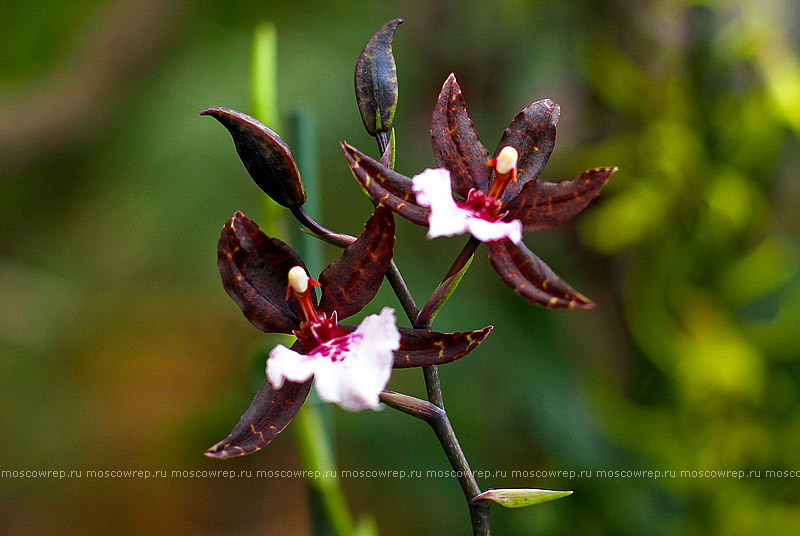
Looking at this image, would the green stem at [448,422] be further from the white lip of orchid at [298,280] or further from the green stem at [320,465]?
the green stem at [320,465]

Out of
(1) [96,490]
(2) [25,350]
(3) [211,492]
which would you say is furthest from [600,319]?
(2) [25,350]

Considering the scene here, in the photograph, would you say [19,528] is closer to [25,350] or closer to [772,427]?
[25,350]

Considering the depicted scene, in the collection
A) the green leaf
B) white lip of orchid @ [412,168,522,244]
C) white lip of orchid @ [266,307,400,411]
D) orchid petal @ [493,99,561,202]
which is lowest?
the green leaf

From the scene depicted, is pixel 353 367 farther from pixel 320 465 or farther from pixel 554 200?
pixel 320 465

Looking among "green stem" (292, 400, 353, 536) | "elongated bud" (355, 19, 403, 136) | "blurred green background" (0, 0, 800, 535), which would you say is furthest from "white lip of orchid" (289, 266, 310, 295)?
"blurred green background" (0, 0, 800, 535)

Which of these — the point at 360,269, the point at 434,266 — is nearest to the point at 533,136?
the point at 360,269

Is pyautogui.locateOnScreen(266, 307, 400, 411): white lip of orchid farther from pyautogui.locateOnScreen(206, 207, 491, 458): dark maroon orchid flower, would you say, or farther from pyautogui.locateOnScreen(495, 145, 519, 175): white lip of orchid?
pyautogui.locateOnScreen(495, 145, 519, 175): white lip of orchid

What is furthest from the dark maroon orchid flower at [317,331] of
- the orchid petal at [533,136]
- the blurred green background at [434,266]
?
the blurred green background at [434,266]
